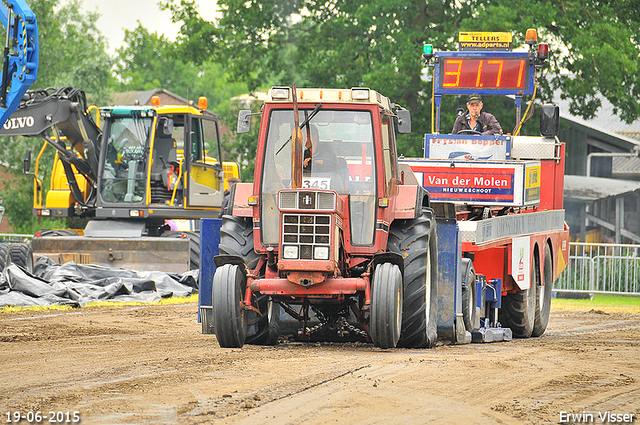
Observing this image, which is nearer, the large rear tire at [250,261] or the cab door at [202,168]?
the large rear tire at [250,261]

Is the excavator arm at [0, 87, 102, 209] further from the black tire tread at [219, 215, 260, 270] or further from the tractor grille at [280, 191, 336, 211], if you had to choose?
the tractor grille at [280, 191, 336, 211]

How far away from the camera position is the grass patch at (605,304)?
65.0 feet

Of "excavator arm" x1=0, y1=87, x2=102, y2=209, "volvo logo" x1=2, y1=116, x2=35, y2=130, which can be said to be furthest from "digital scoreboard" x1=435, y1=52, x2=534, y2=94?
"volvo logo" x1=2, y1=116, x2=35, y2=130

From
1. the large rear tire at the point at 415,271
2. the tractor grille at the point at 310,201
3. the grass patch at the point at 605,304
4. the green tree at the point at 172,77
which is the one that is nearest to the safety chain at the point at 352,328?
the large rear tire at the point at 415,271

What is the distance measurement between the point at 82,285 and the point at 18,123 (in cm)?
368

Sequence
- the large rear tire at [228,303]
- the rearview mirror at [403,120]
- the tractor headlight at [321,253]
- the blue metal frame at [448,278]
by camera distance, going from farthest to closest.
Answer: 1. the blue metal frame at [448,278]
2. the rearview mirror at [403,120]
3. the large rear tire at [228,303]
4. the tractor headlight at [321,253]

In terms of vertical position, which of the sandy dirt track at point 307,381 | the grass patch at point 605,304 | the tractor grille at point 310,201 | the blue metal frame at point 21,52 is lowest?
the grass patch at point 605,304

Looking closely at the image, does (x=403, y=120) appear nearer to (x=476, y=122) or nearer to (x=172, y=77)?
(x=476, y=122)

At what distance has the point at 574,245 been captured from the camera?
2203cm

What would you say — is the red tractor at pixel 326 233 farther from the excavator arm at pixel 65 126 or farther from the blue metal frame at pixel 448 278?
the excavator arm at pixel 65 126

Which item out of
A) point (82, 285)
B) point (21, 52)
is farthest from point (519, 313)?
point (82, 285)

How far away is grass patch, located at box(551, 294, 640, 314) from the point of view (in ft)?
65.0

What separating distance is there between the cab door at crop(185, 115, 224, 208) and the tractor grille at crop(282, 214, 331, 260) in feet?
36.3

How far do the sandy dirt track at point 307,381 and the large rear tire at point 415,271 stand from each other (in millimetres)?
274
